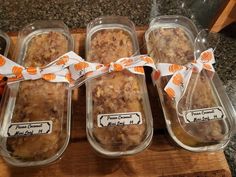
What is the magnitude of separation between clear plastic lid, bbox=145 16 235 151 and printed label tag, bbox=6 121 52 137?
28 cm

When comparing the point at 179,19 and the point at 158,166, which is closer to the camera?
the point at 158,166

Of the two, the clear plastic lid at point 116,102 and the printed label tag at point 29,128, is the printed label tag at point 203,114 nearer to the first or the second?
the clear plastic lid at point 116,102

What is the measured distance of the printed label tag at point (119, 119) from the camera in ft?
2.02

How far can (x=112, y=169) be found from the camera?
62 centimetres

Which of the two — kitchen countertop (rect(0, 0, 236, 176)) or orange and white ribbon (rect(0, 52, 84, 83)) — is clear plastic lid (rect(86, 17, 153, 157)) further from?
kitchen countertop (rect(0, 0, 236, 176))

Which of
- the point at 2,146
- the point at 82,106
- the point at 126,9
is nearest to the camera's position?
the point at 2,146

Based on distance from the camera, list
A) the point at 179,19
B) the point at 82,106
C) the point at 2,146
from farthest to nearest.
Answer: the point at 179,19 → the point at 82,106 → the point at 2,146

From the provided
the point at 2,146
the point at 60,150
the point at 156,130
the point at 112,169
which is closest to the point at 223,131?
the point at 156,130

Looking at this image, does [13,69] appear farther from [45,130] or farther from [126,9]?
[126,9]

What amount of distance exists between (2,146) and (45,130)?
10cm

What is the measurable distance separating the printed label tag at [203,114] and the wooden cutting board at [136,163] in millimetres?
68

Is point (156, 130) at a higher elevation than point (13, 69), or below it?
below

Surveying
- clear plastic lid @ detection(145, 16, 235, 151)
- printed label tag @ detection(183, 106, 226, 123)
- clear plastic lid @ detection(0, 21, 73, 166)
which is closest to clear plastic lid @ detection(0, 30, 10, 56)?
clear plastic lid @ detection(0, 21, 73, 166)

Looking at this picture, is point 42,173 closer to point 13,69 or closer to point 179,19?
point 13,69
